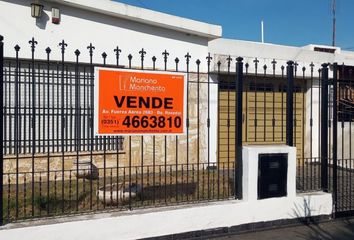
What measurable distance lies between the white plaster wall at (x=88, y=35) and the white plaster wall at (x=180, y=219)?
5751 mm

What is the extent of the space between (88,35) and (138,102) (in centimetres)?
531

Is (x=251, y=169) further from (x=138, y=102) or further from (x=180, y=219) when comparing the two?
(x=138, y=102)

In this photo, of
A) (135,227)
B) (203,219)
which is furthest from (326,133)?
(135,227)

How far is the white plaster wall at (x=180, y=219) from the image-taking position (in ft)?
16.0

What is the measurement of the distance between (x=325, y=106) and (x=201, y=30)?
5387mm

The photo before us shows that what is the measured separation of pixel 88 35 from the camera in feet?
34.0

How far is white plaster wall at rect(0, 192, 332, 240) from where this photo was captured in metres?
4.88

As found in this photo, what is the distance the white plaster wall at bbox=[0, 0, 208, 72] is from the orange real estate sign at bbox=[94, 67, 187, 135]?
4.88 m

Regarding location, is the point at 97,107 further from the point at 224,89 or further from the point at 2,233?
the point at 224,89

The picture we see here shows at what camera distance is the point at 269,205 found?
6.26 m

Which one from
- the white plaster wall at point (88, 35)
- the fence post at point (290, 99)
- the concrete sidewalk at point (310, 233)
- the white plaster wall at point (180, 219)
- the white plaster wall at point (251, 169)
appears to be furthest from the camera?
the white plaster wall at point (88, 35)

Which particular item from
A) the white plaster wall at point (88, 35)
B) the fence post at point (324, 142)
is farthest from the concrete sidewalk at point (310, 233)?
the white plaster wall at point (88, 35)

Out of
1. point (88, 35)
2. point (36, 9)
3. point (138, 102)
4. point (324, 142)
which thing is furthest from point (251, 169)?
point (36, 9)

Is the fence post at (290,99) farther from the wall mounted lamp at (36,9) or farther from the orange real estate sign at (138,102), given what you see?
the wall mounted lamp at (36,9)
